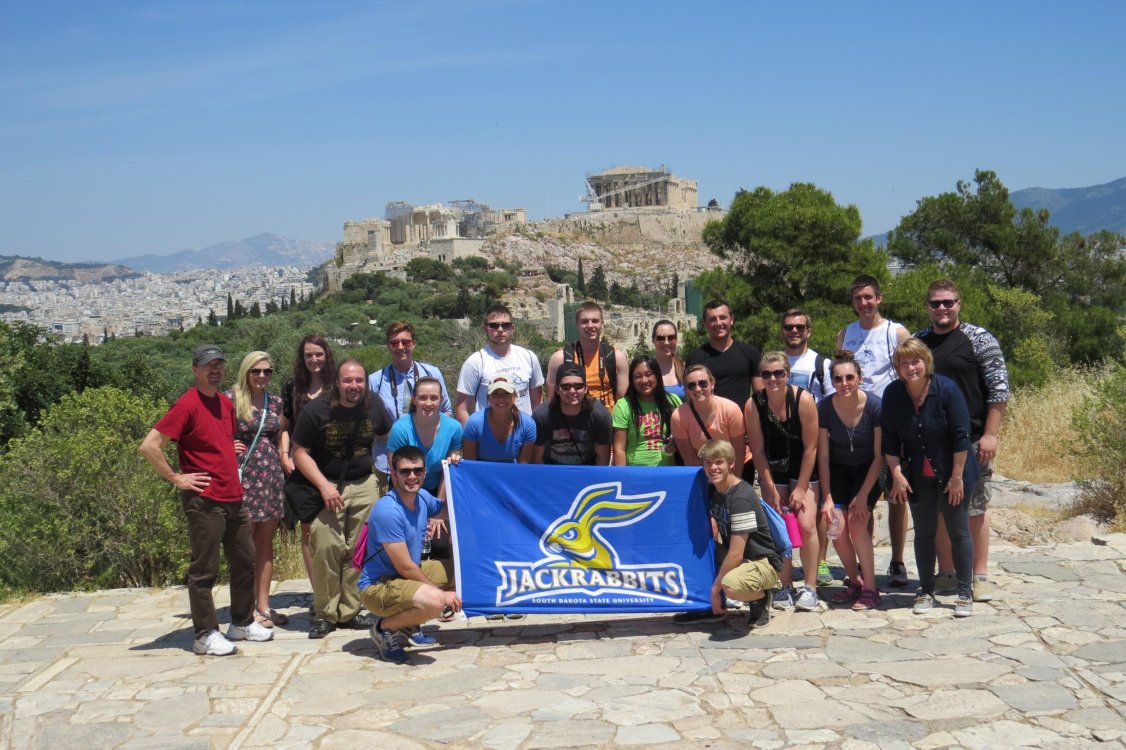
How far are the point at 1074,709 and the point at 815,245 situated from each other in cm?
1363

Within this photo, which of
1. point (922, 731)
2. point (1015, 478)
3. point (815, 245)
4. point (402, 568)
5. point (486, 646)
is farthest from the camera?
point (815, 245)

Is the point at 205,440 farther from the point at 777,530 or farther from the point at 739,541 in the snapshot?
the point at 777,530

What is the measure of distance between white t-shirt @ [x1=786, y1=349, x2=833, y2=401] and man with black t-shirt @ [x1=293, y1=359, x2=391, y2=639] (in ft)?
7.86

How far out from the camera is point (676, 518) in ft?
17.7

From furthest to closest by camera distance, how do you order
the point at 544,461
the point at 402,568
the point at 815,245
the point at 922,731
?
the point at 815,245 → the point at 544,461 → the point at 402,568 → the point at 922,731

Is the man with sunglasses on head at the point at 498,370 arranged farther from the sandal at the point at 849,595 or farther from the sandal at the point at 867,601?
the sandal at the point at 867,601

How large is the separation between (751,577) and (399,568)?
5.84 ft

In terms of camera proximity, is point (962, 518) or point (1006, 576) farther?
point (1006, 576)

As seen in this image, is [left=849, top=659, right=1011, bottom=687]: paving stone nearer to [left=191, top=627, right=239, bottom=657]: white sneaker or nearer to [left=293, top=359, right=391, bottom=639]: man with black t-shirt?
[left=293, top=359, right=391, bottom=639]: man with black t-shirt

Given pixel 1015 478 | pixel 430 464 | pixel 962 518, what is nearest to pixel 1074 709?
pixel 962 518

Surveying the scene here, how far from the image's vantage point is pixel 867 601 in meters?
5.46

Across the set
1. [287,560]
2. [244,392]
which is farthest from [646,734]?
[287,560]

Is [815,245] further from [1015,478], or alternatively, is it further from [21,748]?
[21,748]

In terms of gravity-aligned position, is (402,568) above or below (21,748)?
above
